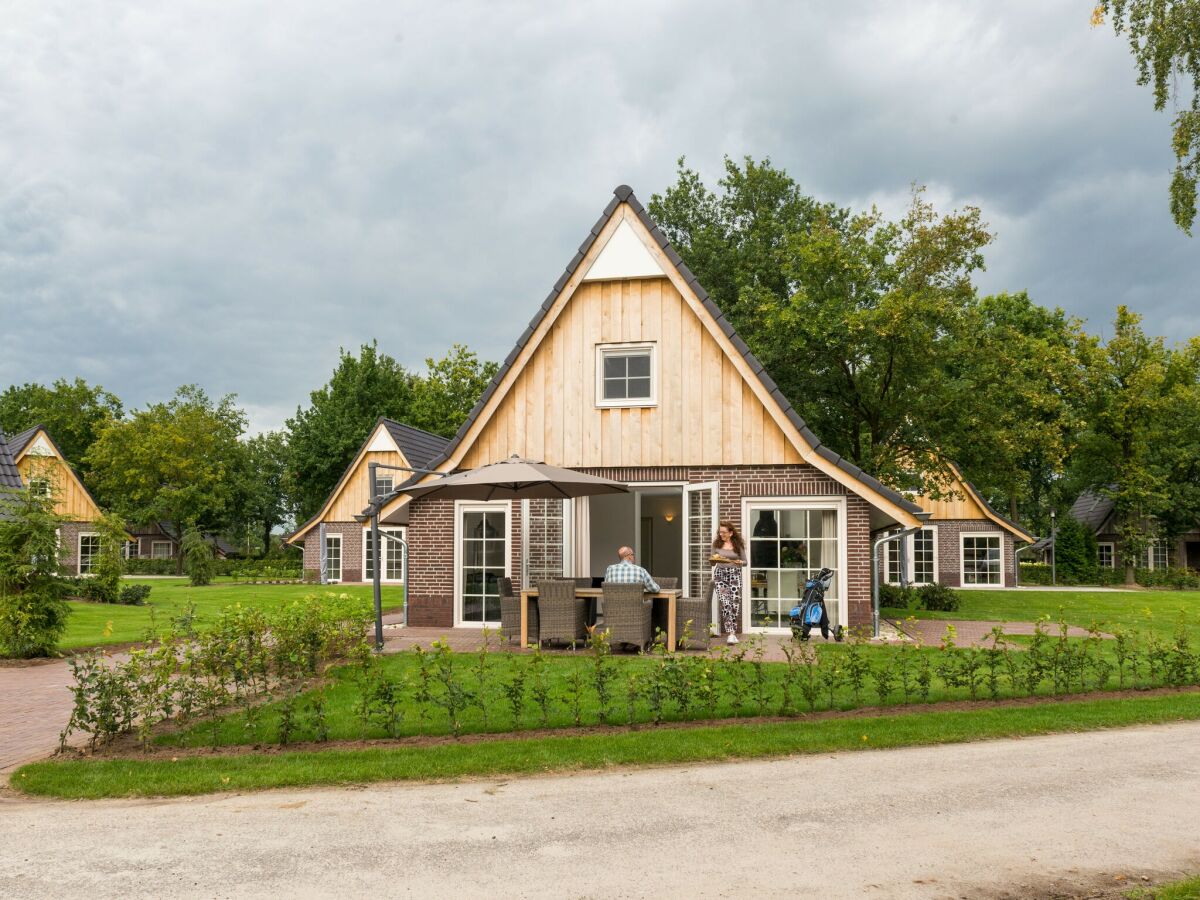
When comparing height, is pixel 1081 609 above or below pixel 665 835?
below

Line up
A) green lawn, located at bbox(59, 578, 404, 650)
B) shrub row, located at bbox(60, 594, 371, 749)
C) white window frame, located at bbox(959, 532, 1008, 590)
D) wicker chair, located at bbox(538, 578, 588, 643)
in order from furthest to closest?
white window frame, located at bbox(959, 532, 1008, 590), green lawn, located at bbox(59, 578, 404, 650), wicker chair, located at bbox(538, 578, 588, 643), shrub row, located at bbox(60, 594, 371, 749)

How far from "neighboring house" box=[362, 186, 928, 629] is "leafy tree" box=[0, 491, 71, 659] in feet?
16.5

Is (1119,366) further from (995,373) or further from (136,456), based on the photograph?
(136,456)

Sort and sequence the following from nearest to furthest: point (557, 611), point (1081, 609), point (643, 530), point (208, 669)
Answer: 1. point (208, 669)
2. point (557, 611)
3. point (1081, 609)
4. point (643, 530)

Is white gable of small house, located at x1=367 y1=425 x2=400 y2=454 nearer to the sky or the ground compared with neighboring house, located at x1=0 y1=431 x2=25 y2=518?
nearer to the sky

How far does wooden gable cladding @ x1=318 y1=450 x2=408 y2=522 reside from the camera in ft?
110

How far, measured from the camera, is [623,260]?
50.2 ft

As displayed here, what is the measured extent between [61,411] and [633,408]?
5922 cm

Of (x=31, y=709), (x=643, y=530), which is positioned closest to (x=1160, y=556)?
(x=643, y=530)

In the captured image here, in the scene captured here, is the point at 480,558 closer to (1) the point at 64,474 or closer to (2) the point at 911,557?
(2) the point at 911,557

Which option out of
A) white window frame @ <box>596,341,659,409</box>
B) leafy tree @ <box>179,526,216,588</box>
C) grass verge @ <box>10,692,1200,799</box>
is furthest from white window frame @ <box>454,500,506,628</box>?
leafy tree @ <box>179,526,216,588</box>

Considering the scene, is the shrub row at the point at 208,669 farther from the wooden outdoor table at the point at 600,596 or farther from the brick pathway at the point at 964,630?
the brick pathway at the point at 964,630

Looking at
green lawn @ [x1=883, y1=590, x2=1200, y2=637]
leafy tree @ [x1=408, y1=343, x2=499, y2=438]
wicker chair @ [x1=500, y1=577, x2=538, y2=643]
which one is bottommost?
green lawn @ [x1=883, y1=590, x2=1200, y2=637]

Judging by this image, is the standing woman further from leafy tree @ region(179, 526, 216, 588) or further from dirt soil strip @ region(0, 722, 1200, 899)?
leafy tree @ region(179, 526, 216, 588)
